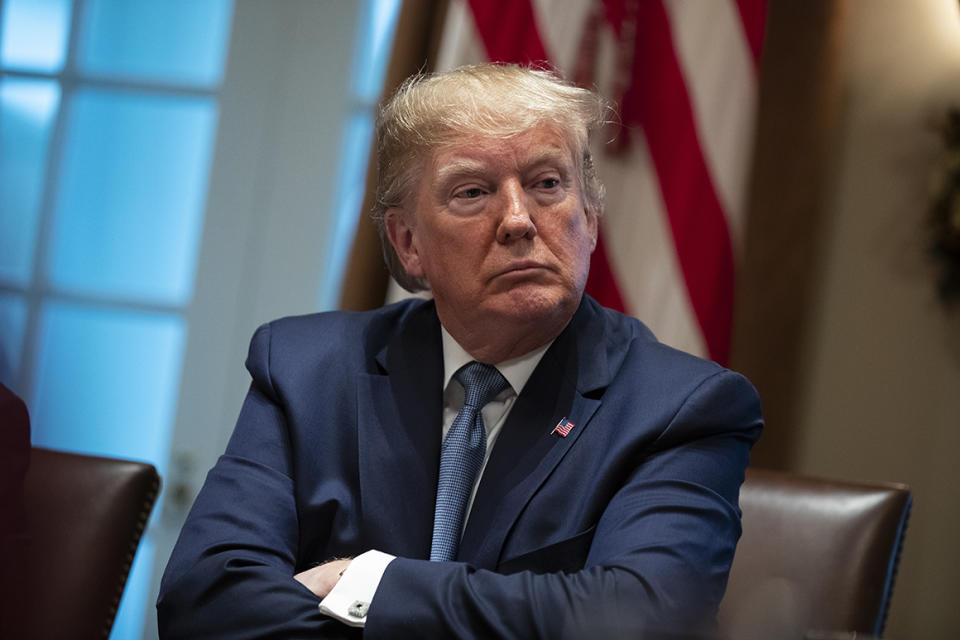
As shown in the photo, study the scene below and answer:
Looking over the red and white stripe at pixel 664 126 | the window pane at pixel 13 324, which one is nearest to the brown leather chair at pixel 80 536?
the red and white stripe at pixel 664 126

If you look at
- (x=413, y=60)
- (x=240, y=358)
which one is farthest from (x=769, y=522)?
(x=240, y=358)

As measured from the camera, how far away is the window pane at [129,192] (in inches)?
126

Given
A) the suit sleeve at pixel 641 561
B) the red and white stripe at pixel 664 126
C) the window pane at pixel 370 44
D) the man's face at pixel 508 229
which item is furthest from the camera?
the window pane at pixel 370 44

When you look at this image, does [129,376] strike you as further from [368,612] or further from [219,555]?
[368,612]

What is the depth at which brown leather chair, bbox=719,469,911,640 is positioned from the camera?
1.65 metres

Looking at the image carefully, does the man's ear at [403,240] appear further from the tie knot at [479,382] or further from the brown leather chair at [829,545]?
the brown leather chair at [829,545]

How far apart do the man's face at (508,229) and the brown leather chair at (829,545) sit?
530 millimetres

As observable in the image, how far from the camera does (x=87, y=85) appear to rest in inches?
128

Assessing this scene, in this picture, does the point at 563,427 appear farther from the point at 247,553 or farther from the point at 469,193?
the point at 247,553

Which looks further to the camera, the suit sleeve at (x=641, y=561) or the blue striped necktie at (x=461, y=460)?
the blue striped necktie at (x=461, y=460)

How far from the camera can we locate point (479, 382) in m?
1.74

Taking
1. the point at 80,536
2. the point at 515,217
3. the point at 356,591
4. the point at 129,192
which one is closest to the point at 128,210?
the point at 129,192

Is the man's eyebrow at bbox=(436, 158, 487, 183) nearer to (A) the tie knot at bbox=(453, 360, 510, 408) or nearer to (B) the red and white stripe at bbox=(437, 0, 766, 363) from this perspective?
(A) the tie knot at bbox=(453, 360, 510, 408)

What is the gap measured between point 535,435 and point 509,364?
0.17 metres
